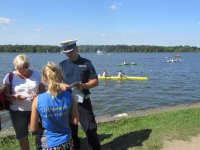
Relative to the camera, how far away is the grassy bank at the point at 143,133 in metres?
7.41

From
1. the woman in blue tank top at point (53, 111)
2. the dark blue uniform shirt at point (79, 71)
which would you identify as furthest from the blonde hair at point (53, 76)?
the dark blue uniform shirt at point (79, 71)

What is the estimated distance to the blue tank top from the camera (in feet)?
13.3

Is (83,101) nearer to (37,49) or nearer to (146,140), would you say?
(146,140)

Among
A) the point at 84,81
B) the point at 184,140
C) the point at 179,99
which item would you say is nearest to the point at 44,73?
the point at 84,81

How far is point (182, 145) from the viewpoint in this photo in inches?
287

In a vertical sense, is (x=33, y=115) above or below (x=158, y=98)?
above

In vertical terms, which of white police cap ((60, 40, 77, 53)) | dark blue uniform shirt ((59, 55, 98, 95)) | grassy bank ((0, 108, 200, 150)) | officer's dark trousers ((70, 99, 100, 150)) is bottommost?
grassy bank ((0, 108, 200, 150))

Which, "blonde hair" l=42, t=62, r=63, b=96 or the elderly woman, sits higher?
"blonde hair" l=42, t=62, r=63, b=96

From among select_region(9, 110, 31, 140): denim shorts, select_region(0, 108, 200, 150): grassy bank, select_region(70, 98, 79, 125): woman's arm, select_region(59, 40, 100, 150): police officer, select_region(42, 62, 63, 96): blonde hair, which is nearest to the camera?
select_region(42, 62, 63, 96): blonde hair

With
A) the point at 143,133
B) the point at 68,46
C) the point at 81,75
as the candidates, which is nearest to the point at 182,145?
the point at 143,133

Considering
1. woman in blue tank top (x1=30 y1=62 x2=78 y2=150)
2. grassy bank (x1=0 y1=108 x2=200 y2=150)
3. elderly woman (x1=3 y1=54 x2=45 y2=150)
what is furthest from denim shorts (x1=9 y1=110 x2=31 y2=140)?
grassy bank (x1=0 y1=108 x2=200 y2=150)

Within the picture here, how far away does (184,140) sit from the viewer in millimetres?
7586

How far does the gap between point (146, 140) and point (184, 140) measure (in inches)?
33.4

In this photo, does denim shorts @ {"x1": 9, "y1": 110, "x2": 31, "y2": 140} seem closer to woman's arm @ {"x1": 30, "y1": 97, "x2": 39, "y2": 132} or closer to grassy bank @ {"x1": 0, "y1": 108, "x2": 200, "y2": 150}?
woman's arm @ {"x1": 30, "y1": 97, "x2": 39, "y2": 132}
